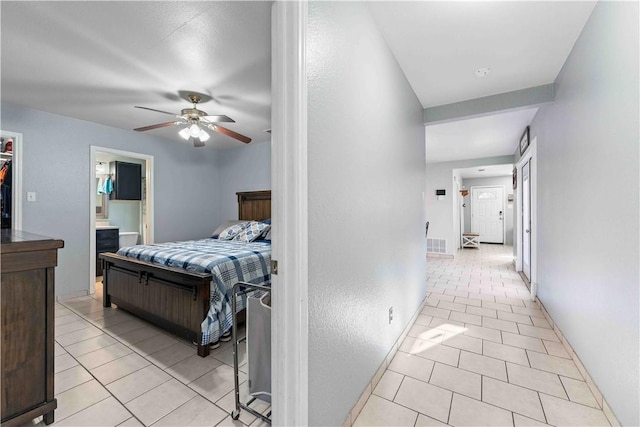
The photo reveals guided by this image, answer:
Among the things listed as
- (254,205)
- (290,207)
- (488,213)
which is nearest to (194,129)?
(254,205)

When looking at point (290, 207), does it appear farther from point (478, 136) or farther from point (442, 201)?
point (442, 201)

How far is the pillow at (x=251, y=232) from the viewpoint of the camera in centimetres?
374

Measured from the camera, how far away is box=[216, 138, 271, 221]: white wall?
4.96 metres

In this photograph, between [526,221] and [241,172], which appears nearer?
[526,221]

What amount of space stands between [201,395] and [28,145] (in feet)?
12.1

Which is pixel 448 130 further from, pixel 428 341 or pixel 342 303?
pixel 342 303

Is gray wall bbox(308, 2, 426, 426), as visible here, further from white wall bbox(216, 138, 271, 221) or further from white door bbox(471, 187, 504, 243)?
white door bbox(471, 187, 504, 243)

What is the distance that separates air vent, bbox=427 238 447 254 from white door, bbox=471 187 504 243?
3299 mm

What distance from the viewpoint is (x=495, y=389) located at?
1.75 meters

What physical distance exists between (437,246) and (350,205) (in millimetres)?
6038

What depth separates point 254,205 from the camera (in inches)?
189

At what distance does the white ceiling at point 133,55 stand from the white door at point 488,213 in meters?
8.34

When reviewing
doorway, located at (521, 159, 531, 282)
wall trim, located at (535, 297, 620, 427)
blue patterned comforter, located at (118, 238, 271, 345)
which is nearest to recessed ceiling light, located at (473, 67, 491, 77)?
doorway, located at (521, 159, 531, 282)

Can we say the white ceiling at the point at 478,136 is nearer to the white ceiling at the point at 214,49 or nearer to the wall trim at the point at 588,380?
the white ceiling at the point at 214,49
